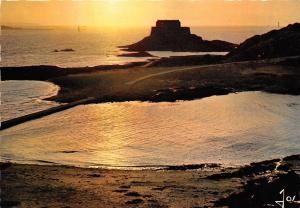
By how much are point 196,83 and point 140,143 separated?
67.7 feet

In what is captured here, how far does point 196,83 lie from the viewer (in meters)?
42.0

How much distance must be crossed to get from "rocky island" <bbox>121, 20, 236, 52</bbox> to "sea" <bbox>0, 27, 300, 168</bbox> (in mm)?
77304

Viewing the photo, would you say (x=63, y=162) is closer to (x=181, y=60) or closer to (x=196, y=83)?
(x=196, y=83)

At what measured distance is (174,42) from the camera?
115188 millimetres

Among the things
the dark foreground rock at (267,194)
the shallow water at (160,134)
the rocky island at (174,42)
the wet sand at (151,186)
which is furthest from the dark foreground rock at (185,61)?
the dark foreground rock at (267,194)

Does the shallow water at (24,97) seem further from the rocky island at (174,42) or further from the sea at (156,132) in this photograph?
the rocky island at (174,42)

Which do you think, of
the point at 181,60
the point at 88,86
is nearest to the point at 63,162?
the point at 88,86

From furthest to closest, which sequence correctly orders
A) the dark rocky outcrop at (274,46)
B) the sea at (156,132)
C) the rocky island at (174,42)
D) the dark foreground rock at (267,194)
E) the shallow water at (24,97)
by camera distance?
the rocky island at (174,42)
the dark rocky outcrop at (274,46)
the shallow water at (24,97)
the sea at (156,132)
the dark foreground rock at (267,194)

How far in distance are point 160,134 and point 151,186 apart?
10.5m

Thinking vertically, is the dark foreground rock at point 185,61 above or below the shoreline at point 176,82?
above

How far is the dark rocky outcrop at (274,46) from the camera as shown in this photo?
204ft

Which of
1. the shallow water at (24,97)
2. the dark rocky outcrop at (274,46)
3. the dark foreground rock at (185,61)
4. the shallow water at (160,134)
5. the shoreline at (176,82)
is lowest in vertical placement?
the shallow water at (160,134)

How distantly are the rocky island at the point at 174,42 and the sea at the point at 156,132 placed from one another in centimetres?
7730

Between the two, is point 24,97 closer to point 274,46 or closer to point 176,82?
point 176,82
